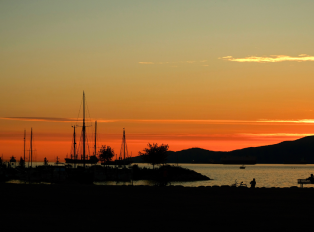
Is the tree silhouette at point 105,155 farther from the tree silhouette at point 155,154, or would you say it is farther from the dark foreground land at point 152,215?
the dark foreground land at point 152,215

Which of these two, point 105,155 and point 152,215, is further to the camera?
point 105,155

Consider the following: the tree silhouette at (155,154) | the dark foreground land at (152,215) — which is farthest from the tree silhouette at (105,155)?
the dark foreground land at (152,215)

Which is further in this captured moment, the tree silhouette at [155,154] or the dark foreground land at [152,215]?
the tree silhouette at [155,154]

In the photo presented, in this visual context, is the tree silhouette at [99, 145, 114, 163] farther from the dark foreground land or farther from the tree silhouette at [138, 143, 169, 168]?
the dark foreground land

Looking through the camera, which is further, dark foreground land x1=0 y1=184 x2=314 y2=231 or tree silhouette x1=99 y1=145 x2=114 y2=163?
tree silhouette x1=99 y1=145 x2=114 y2=163

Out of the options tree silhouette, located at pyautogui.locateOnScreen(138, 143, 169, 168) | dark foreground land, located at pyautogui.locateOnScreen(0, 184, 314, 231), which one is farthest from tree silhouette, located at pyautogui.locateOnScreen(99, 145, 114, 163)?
dark foreground land, located at pyautogui.locateOnScreen(0, 184, 314, 231)

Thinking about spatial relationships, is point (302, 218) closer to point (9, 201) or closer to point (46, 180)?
point (9, 201)

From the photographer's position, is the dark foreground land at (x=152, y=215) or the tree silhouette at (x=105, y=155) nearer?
the dark foreground land at (x=152, y=215)

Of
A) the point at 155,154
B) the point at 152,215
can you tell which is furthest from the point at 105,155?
the point at 152,215

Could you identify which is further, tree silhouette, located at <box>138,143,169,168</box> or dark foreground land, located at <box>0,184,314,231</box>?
tree silhouette, located at <box>138,143,169,168</box>

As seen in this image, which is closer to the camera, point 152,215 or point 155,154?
point 152,215

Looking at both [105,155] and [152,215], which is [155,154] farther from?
[152,215]

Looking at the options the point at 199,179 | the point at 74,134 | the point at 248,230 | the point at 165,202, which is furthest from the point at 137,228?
the point at 199,179

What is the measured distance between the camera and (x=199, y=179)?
9650cm
